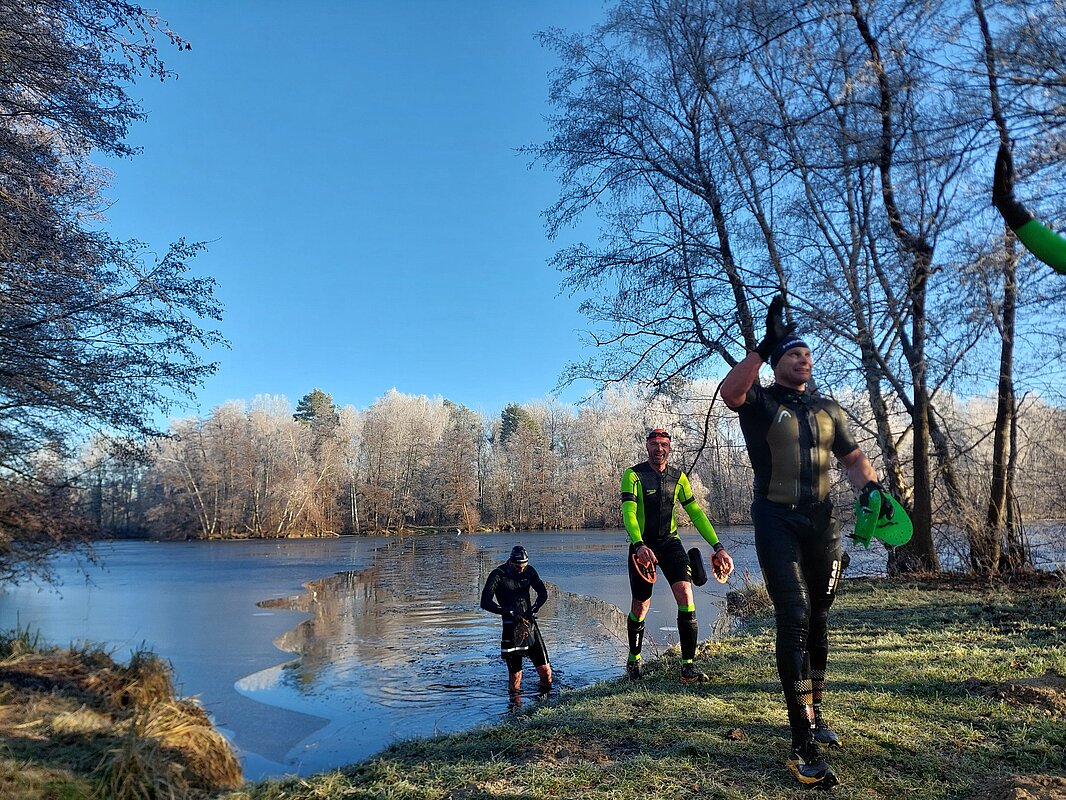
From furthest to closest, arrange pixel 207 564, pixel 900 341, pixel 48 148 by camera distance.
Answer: pixel 207 564 → pixel 900 341 → pixel 48 148

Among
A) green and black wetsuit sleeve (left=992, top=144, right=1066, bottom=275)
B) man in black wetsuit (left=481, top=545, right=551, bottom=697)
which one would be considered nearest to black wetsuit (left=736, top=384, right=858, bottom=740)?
green and black wetsuit sleeve (left=992, top=144, right=1066, bottom=275)

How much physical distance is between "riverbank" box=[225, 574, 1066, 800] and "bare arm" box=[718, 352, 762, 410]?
172cm

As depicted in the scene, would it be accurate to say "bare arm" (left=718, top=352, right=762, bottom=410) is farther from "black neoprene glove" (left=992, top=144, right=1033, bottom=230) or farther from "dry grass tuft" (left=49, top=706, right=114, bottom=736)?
"dry grass tuft" (left=49, top=706, right=114, bottom=736)

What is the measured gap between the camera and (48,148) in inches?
274

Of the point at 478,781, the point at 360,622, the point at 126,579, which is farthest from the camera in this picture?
the point at 126,579

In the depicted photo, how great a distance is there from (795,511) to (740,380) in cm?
72

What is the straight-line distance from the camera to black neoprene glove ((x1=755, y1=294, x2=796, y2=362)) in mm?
3410

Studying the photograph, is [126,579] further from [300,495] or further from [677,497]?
[300,495]

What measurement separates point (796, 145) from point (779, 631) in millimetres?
9214

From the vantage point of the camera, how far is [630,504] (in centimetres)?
571

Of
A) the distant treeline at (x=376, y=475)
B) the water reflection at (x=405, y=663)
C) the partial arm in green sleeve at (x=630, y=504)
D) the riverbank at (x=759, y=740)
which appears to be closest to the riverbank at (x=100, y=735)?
the water reflection at (x=405, y=663)

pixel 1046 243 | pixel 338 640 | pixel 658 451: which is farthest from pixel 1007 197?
pixel 338 640

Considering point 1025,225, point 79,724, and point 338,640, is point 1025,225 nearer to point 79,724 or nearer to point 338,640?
point 79,724

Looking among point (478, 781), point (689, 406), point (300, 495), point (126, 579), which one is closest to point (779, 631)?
point (478, 781)
